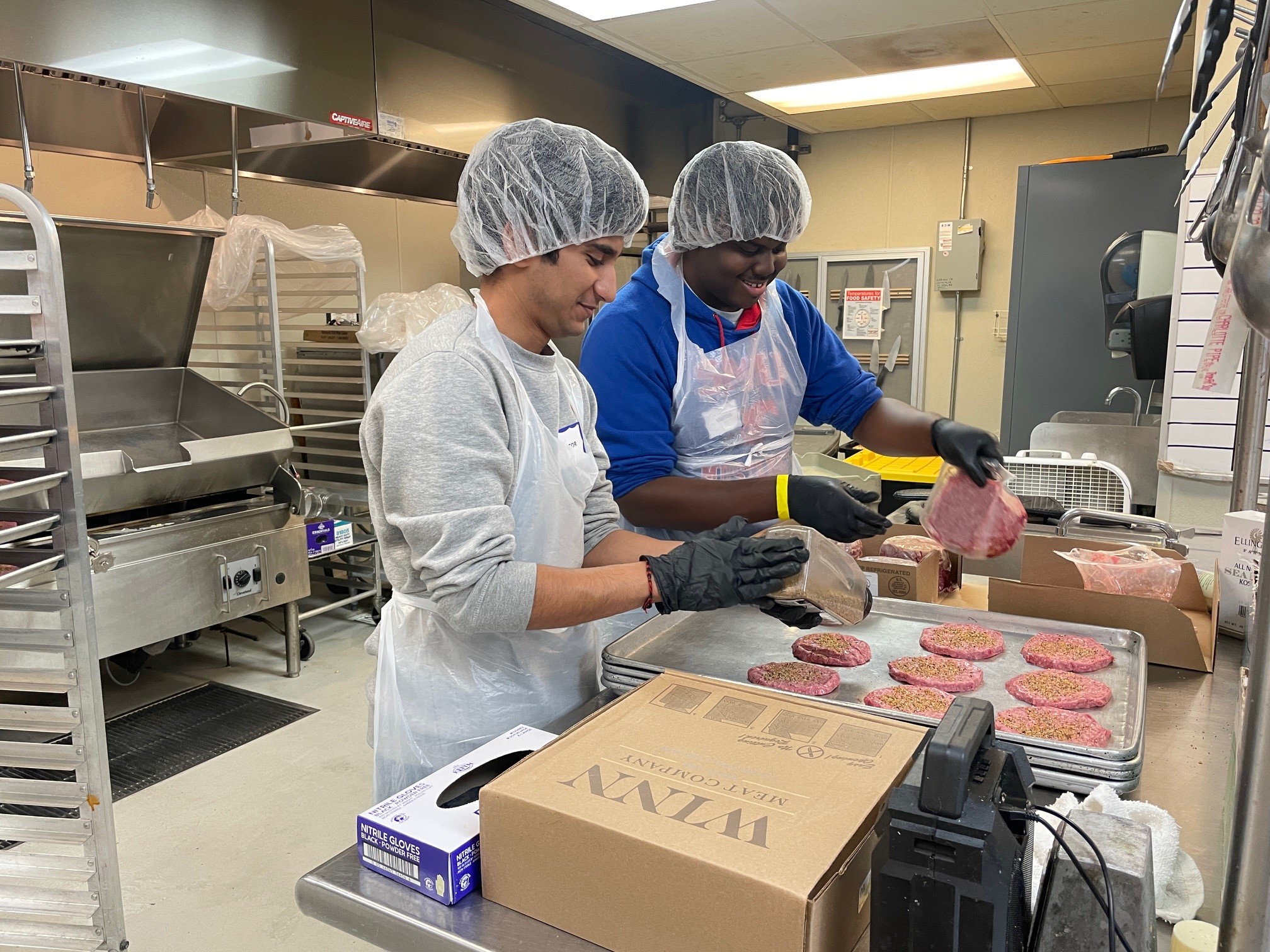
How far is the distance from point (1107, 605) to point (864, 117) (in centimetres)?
507

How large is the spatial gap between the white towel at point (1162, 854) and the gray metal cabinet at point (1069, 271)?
3.85m

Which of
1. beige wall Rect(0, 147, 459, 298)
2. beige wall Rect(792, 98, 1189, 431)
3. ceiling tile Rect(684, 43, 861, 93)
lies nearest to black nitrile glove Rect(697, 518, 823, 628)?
beige wall Rect(0, 147, 459, 298)

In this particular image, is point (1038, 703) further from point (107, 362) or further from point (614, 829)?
point (107, 362)

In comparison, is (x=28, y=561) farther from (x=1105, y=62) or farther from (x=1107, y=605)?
(x=1105, y=62)

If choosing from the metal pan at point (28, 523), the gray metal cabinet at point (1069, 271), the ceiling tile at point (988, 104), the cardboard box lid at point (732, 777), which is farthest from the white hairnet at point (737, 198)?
the ceiling tile at point (988, 104)

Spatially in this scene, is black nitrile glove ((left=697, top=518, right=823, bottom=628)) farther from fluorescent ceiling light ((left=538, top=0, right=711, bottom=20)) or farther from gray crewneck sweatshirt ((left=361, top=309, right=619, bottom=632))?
fluorescent ceiling light ((left=538, top=0, right=711, bottom=20))

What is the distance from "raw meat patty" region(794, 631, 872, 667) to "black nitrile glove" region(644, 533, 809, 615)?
27cm

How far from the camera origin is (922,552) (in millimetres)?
1872

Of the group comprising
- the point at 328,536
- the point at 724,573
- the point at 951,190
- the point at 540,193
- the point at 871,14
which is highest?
the point at 871,14

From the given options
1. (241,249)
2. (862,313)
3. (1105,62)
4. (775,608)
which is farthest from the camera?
(862,313)

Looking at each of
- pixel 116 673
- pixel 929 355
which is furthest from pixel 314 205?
pixel 929 355

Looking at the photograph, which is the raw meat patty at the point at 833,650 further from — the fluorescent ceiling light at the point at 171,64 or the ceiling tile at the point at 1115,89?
the ceiling tile at the point at 1115,89

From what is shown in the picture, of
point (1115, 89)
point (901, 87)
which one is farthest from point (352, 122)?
point (1115, 89)

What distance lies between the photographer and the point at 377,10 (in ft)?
11.8
